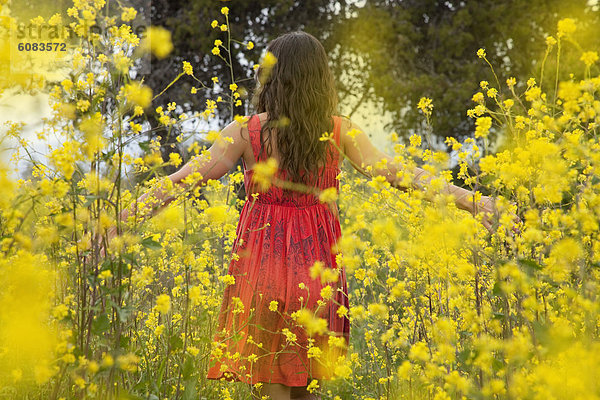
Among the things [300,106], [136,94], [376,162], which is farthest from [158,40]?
[376,162]

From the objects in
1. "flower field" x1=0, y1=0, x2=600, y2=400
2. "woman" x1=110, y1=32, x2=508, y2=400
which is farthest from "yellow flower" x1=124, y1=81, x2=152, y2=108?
"woman" x1=110, y1=32, x2=508, y2=400

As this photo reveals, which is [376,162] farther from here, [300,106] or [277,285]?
[277,285]

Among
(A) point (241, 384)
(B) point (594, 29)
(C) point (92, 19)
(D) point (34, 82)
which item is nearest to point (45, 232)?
(D) point (34, 82)

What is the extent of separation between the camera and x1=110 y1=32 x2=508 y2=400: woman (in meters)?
2.23

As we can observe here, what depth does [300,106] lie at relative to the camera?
226cm

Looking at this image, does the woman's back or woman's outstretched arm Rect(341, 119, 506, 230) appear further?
the woman's back

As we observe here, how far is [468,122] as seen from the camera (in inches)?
373

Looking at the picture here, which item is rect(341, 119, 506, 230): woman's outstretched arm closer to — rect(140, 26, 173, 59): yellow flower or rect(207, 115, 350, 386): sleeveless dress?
rect(207, 115, 350, 386): sleeveless dress

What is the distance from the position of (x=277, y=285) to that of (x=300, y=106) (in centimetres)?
68

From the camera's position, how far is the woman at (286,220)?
223cm

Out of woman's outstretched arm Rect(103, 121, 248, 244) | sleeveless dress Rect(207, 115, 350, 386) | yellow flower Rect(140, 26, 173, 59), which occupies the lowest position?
sleeveless dress Rect(207, 115, 350, 386)

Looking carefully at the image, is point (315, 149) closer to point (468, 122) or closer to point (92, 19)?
point (92, 19)

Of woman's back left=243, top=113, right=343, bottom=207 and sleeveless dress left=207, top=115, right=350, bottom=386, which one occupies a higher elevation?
woman's back left=243, top=113, right=343, bottom=207

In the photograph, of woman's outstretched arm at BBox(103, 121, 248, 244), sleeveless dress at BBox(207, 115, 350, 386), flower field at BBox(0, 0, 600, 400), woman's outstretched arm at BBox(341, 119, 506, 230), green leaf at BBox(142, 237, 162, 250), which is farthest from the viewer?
sleeveless dress at BBox(207, 115, 350, 386)
